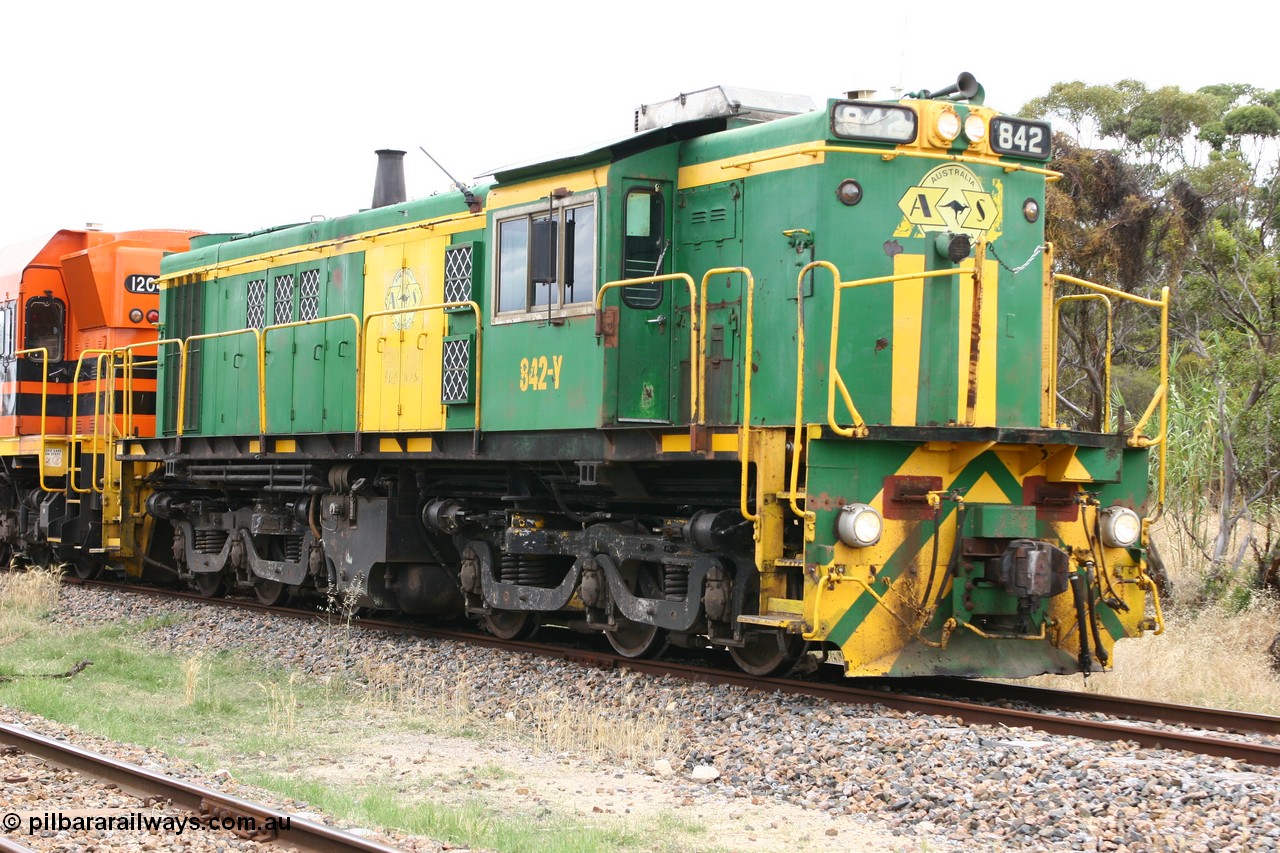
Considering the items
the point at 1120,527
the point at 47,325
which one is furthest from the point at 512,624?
the point at 47,325

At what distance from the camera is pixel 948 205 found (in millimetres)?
9281

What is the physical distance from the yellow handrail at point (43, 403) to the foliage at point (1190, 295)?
1200 cm

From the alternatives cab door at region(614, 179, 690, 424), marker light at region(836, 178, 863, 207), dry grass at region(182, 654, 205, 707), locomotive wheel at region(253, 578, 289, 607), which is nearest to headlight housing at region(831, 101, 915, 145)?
marker light at region(836, 178, 863, 207)

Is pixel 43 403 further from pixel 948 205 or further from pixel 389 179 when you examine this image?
pixel 948 205

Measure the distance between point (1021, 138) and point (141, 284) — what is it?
39.4ft

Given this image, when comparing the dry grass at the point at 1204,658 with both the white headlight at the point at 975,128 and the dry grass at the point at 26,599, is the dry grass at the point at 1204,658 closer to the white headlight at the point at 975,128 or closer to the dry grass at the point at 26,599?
the white headlight at the point at 975,128

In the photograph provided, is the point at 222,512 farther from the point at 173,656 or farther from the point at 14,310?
the point at 14,310

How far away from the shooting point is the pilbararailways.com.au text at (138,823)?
5.87m

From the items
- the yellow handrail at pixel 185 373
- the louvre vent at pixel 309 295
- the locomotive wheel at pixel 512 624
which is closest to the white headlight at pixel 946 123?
the locomotive wheel at pixel 512 624

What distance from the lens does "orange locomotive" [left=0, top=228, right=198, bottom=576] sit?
1669cm

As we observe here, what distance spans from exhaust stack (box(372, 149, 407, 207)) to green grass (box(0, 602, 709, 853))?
16.1 ft

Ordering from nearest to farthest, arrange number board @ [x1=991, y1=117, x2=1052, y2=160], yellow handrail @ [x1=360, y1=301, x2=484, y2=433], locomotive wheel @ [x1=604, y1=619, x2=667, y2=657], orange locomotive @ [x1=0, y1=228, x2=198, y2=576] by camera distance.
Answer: number board @ [x1=991, y1=117, x2=1052, y2=160] → locomotive wheel @ [x1=604, y1=619, x2=667, y2=657] → yellow handrail @ [x1=360, y1=301, x2=484, y2=433] → orange locomotive @ [x1=0, y1=228, x2=198, y2=576]

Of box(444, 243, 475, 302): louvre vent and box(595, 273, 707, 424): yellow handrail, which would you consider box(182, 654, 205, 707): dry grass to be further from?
box(595, 273, 707, 424): yellow handrail

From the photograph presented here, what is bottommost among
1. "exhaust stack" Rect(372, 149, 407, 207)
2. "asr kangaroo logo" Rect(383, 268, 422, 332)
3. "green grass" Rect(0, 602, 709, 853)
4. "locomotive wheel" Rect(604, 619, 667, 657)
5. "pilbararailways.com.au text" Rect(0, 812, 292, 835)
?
"green grass" Rect(0, 602, 709, 853)
